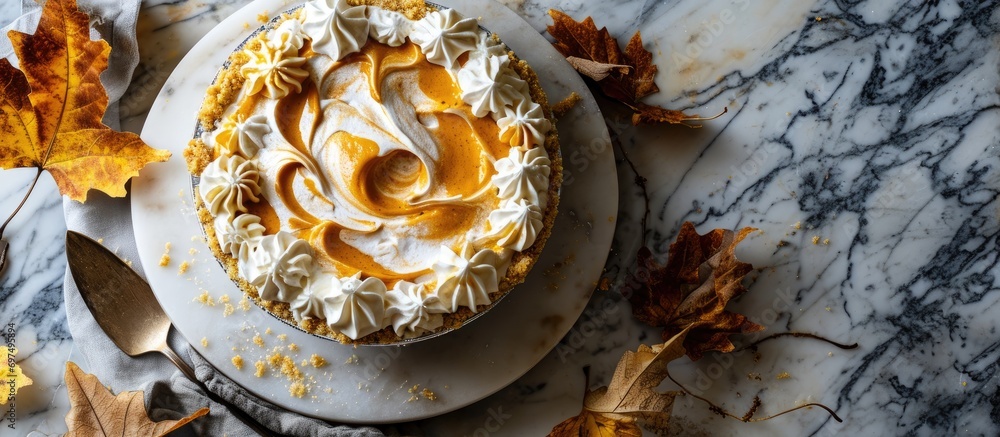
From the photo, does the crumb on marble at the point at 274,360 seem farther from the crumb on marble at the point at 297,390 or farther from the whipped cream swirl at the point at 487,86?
the whipped cream swirl at the point at 487,86

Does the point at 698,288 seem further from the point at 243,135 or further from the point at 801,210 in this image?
the point at 243,135

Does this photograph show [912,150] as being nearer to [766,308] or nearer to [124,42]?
[766,308]

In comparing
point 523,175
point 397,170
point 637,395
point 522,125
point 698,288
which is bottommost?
point 637,395

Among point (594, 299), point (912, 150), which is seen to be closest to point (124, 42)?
point (594, 299)

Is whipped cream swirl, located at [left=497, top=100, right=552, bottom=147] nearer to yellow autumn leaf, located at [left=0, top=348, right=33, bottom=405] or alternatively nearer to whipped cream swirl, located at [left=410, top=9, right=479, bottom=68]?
whipped cream swirl, located at [left=410, top=9, right=479, bottom=68]

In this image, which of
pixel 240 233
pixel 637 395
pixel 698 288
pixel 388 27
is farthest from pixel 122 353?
pixel 698 288

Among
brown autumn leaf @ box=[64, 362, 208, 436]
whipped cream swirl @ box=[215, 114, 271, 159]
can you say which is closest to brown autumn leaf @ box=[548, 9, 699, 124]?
whipped cream swirl @ box=[215, 114, 271, 159]
